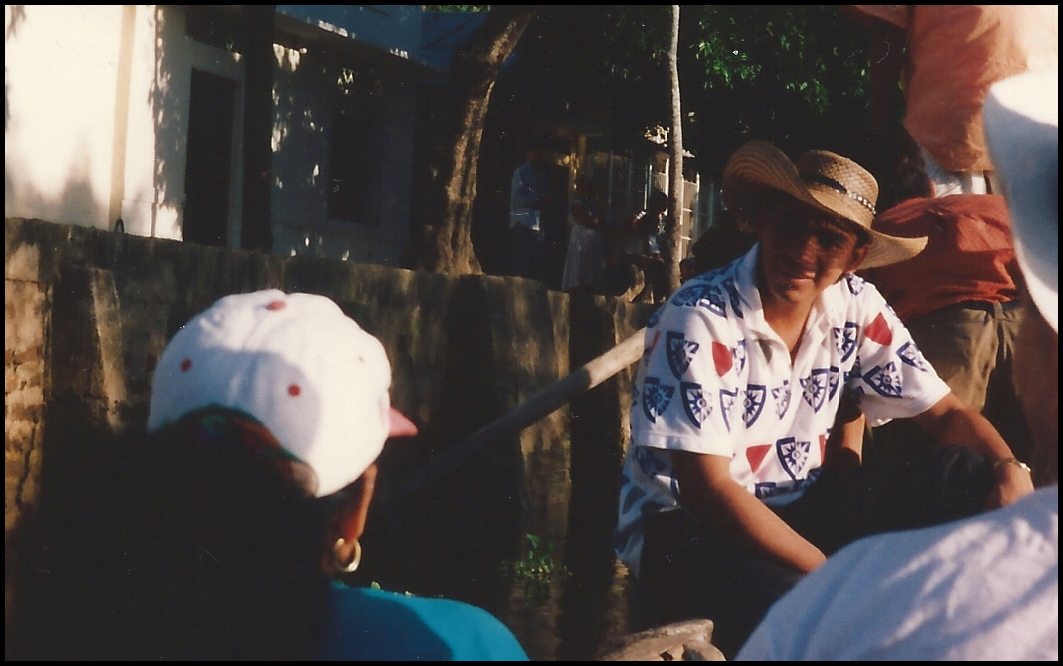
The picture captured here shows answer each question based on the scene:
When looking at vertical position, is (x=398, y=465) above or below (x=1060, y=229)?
below

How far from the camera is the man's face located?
2.96 meters

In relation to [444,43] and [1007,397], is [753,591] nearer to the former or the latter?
[1007,397]

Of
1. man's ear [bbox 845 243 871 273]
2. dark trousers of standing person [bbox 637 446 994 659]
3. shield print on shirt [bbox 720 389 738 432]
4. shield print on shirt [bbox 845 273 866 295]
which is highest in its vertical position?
man's ear [bbox 845 243 871 273]

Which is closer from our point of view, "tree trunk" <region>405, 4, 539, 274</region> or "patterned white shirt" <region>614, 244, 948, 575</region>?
"patterned white shirt" <region>614, 244, 948, 575</region>

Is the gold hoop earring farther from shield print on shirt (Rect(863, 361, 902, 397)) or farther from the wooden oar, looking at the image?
the wooden oar

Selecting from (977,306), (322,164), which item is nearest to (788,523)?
(977,306)

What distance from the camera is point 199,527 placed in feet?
4.32

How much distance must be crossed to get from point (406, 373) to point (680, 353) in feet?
5.92

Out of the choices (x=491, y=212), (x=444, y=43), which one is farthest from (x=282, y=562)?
(x=444, y=43)

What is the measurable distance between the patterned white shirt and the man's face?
50 mm

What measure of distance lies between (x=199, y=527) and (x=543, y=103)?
624 inches

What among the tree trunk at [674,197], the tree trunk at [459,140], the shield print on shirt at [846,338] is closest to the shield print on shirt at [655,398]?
the shield print on shirt at [846,338]

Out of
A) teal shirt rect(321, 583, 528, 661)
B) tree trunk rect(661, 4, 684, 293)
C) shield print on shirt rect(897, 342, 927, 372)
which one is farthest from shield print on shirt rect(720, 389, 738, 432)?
tree trunk rect(661, 4, 684, 293)

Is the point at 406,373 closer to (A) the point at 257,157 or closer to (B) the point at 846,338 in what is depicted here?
(B) the point at 846,338
